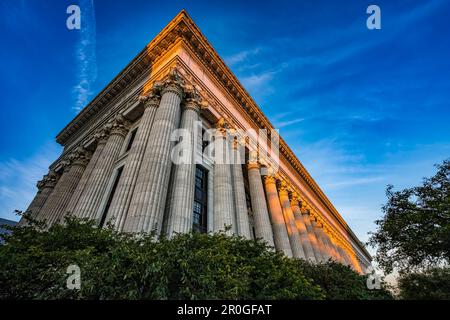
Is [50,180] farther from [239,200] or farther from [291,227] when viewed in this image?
[291,227]

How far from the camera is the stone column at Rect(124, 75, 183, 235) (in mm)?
11102

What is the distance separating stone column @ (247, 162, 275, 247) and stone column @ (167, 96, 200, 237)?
28.7ft

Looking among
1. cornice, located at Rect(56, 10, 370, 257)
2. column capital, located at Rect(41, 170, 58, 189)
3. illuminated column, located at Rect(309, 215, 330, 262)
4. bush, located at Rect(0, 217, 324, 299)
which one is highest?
cornice, located at Rect(56, 10, 370, 257)

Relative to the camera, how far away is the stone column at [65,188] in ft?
69.8

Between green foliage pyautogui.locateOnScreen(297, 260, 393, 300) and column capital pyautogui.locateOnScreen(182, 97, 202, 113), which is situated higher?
column capital pyautogui.locateOnScreen(182, 97, 202, 113)

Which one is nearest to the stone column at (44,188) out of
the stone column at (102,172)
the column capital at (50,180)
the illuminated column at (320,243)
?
the column capital at (50,180)

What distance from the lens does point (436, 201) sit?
14070mm

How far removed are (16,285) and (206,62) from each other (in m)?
21.1

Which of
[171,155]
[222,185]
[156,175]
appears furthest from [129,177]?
[222,185]

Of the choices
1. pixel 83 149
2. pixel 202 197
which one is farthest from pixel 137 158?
pixel 83 149

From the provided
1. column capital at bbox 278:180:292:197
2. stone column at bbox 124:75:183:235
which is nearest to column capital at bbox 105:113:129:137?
stone column at bbox 124:75:183:235

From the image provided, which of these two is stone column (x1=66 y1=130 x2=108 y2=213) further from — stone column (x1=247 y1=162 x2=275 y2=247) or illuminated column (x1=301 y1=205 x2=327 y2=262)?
illuminated column (x1=301 y1=205 x2=327 y2=262)

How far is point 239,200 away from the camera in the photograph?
1870 centimetres

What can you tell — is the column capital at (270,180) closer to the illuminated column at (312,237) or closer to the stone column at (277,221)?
the stone column at (277,221)
